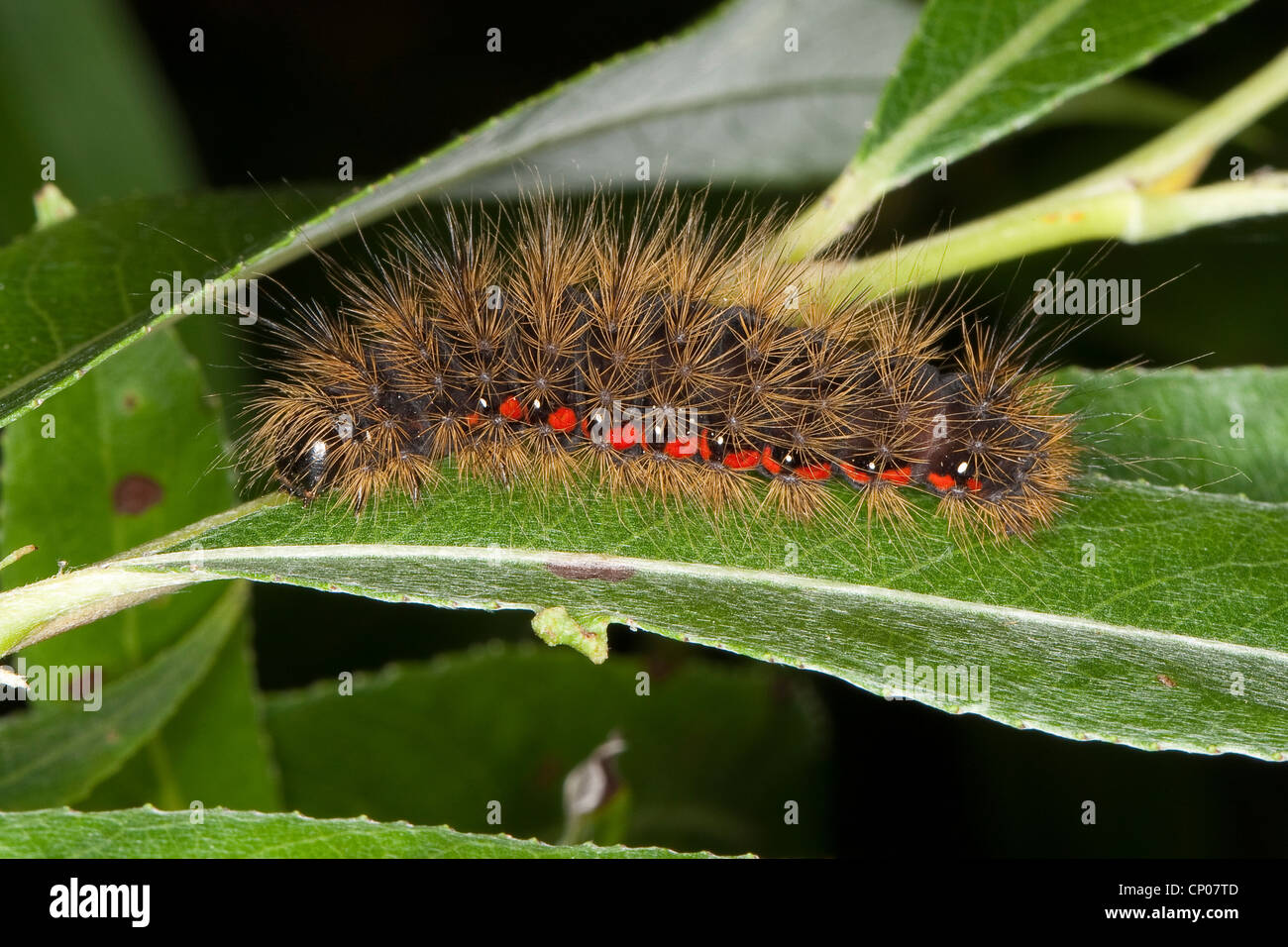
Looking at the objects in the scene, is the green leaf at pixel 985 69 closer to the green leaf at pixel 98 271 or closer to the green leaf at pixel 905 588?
the green leaf at pixel 905 588

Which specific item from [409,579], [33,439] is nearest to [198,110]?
[33,439]

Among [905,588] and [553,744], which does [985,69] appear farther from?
[553,744]

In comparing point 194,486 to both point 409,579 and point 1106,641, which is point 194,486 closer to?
point 409,579

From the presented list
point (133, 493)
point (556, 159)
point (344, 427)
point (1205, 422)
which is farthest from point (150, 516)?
point (1205, 422)

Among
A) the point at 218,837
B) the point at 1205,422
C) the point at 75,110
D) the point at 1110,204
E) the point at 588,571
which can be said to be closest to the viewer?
the point at 218,837

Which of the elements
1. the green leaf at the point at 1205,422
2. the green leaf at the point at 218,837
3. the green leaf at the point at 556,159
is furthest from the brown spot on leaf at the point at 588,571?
the green leaf at the point at 1205,422
